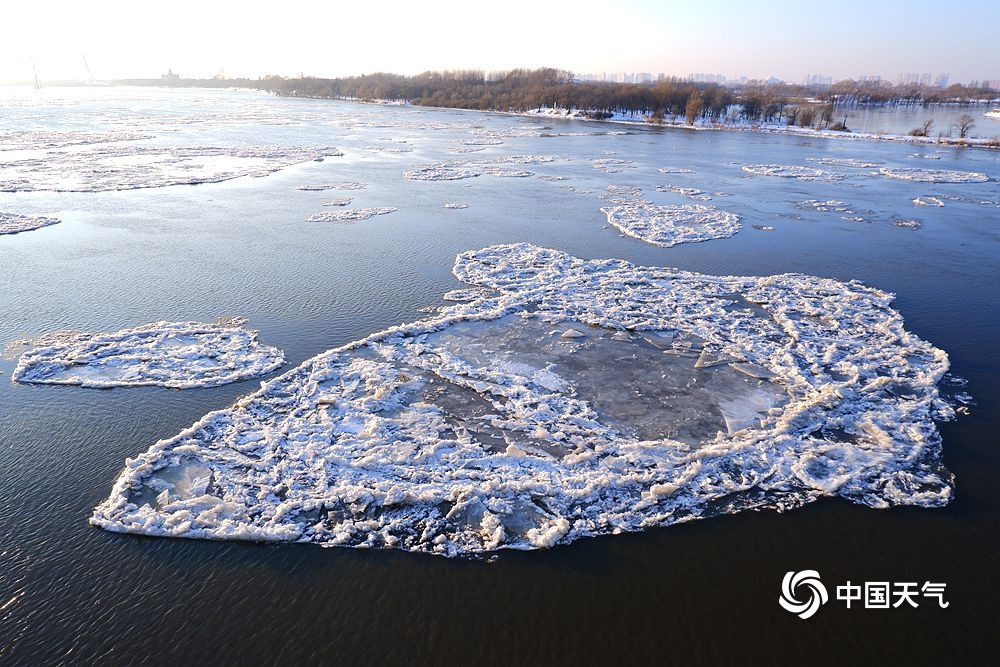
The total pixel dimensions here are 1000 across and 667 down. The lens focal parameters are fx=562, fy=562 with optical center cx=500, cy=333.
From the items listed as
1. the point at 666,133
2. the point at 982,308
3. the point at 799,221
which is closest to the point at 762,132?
the point at 666,133

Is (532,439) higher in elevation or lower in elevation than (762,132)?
lower

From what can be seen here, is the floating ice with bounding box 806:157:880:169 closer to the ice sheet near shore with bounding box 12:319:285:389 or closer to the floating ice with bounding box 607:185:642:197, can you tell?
the floating ice with bounding box 607:185:642:197

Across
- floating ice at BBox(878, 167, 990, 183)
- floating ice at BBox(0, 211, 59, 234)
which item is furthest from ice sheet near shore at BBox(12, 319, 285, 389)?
floating ice at BBox(878, 167, 990, 183)

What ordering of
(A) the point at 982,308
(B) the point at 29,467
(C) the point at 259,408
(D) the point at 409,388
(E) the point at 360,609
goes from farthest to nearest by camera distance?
1. (A) the point at 982,308
2. (D) the point at 409,388
3. (C) the point at 259,408
4. (B) the point at 29,467
5. (E) the point at 360,609

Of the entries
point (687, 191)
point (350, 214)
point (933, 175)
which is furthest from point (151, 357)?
point (933, 175)

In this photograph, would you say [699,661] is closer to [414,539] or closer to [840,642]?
[840,642]

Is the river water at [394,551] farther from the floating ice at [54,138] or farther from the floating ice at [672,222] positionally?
the floating ice at [54,138]

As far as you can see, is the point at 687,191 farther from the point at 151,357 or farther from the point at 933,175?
the point at 151,357
